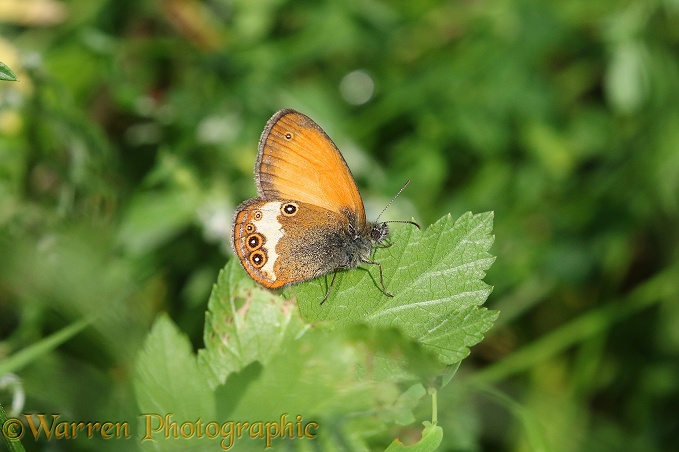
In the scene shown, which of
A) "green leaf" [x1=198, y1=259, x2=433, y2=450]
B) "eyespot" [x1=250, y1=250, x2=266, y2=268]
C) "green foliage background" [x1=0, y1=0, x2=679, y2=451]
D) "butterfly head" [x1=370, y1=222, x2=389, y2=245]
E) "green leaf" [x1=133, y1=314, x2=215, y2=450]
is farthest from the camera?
"green foliage background" [x1=0, y1=0, x2=679, y2=451]

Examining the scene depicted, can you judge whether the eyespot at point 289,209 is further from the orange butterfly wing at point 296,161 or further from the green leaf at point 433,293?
the green leaf at point 433,293

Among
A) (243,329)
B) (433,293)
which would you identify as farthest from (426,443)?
(243,329)

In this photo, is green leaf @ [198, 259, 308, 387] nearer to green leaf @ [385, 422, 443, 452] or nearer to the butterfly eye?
green leaf @ [385, 422, 443, 452]

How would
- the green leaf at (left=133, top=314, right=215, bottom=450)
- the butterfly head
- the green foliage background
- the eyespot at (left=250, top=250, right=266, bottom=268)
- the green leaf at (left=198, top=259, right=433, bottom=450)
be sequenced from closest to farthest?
the green leaf at (left=198, top=259, right=433, bottom=450) < the green leaf at (left=133, top=314, right=215, bottom=450) < the eyespot at (left=250, top=250, right=266, bottom=268) < the butterfly head < the green foliage background

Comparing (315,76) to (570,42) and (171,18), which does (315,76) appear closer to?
(171,18)

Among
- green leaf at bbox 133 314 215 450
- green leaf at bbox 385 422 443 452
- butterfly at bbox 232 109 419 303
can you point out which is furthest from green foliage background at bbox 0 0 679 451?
green leaf at bbox 385 422 443 452

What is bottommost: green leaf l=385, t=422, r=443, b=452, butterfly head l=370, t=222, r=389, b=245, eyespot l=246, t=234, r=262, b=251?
green leaf l=385, t=422, r=443, b=452

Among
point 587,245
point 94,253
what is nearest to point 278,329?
point 94,253

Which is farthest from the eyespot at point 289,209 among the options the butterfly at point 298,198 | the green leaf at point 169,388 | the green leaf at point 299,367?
the green leaf at point 169,388
